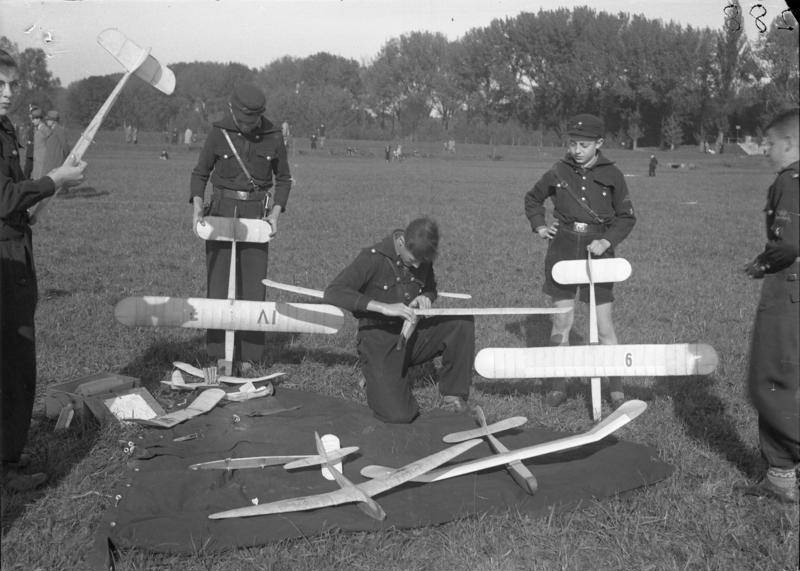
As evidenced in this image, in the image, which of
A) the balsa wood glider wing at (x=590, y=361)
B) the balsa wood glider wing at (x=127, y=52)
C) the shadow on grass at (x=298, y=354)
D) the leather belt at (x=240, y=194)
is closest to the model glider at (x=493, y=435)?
the balsa wood glider wing at (x=590, y=361)

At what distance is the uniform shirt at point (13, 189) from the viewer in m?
3.92

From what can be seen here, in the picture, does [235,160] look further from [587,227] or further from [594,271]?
[594,271]

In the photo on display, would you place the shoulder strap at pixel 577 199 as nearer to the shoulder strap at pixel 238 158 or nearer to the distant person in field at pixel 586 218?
the distant person in field at pixel 586 218

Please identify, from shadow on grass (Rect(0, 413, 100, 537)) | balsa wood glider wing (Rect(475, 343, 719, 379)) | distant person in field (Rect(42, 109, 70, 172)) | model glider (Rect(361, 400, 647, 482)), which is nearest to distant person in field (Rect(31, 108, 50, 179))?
distant person in field (Rect(42, 109, 70, 172))

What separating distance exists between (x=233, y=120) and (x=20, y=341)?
2714mm

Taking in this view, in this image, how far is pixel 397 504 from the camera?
4062 millimetres

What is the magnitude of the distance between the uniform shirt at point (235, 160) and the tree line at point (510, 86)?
449cm

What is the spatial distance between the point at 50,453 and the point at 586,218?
13.4ft

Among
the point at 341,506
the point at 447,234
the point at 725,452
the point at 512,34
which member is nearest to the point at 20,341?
the point at 341,506

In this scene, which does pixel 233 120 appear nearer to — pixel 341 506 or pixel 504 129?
pixel 341 506

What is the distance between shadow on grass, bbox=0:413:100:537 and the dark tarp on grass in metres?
0.38

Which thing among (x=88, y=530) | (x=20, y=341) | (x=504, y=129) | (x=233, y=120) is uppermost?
(x=504, y=129)

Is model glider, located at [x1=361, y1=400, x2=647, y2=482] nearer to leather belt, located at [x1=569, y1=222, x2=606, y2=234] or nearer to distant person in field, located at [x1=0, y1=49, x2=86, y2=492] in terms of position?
leather belt, located at [x1=569, y1=222, x2=606, y2=234]

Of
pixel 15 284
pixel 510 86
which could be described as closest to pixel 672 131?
pixel 510 86
